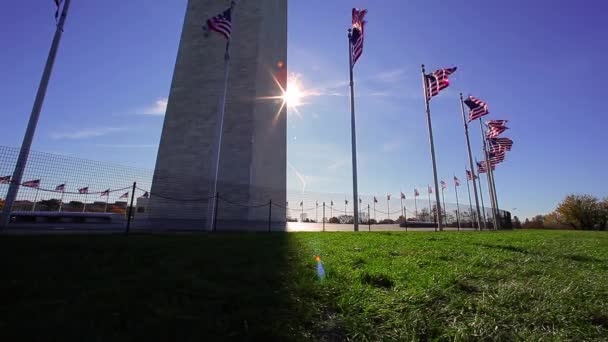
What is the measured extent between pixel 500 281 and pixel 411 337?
1916 mm

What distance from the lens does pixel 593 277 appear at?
3.12 m

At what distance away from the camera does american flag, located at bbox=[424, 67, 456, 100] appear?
15617mm

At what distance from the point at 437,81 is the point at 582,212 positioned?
3212cm

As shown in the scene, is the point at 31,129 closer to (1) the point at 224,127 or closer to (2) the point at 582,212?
(1) the point at 224,127

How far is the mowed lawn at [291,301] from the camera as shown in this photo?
1686mm

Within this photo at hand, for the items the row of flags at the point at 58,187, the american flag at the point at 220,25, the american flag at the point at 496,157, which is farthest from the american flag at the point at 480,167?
the row of flags at the point at 58,187

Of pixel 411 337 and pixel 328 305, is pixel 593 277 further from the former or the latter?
pixel 328 305

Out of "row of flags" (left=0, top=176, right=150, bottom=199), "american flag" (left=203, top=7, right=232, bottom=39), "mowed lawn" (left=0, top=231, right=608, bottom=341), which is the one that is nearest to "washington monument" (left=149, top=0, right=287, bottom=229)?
"row of flags" (left=0, top=176, right=150, bottom=199)

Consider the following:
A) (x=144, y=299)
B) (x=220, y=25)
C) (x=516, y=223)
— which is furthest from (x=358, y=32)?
(x=516, y=223)

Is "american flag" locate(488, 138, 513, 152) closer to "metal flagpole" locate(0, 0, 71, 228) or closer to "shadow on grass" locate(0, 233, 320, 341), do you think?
"shadow on grass" locate(0, 233, 320, 341)

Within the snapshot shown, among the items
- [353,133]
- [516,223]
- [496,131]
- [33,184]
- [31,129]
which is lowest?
[33,184]

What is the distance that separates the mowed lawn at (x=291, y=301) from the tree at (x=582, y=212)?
136ft

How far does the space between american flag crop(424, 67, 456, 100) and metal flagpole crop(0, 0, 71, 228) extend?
57.8ft

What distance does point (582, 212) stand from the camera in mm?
32625
